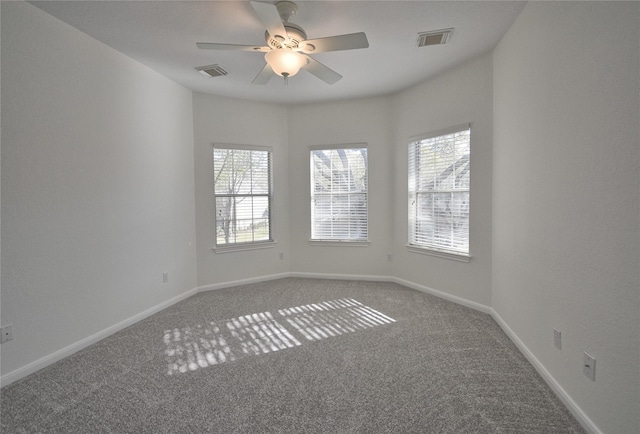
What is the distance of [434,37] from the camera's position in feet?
9.24

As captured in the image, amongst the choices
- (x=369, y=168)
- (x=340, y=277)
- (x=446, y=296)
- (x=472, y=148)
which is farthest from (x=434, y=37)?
(x=340, y=277)

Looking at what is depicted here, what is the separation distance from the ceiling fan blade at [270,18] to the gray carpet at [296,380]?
2380mm

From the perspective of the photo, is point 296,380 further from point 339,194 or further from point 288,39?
point 339,194

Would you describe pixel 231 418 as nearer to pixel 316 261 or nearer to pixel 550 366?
pixel 550 366

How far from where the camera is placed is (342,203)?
4.81 m

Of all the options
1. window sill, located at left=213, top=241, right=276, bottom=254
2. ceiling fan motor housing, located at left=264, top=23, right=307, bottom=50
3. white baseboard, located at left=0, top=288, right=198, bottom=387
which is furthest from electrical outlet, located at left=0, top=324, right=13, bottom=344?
ceiling fan motor housing, located at left=264, top=23, right=307, bottom=50

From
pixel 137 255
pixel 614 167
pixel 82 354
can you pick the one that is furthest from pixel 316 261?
pixel 614 167

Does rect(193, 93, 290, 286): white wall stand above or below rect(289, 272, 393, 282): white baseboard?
above

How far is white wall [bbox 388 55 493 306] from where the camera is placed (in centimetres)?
333

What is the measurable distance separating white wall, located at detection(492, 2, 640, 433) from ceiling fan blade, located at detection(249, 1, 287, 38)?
1.73 metres

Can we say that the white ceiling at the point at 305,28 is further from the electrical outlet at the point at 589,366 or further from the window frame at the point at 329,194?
the electrical outlet at the point at 589,366

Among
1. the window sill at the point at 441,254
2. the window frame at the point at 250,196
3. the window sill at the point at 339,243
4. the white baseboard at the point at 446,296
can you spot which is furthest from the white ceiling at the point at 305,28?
the white baseboard at the point at 446,296

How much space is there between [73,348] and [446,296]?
12.5 feet

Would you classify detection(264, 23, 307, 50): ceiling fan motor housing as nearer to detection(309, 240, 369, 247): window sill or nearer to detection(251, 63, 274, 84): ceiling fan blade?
detection(251, 63, 274, 84): ceiling fan blade
